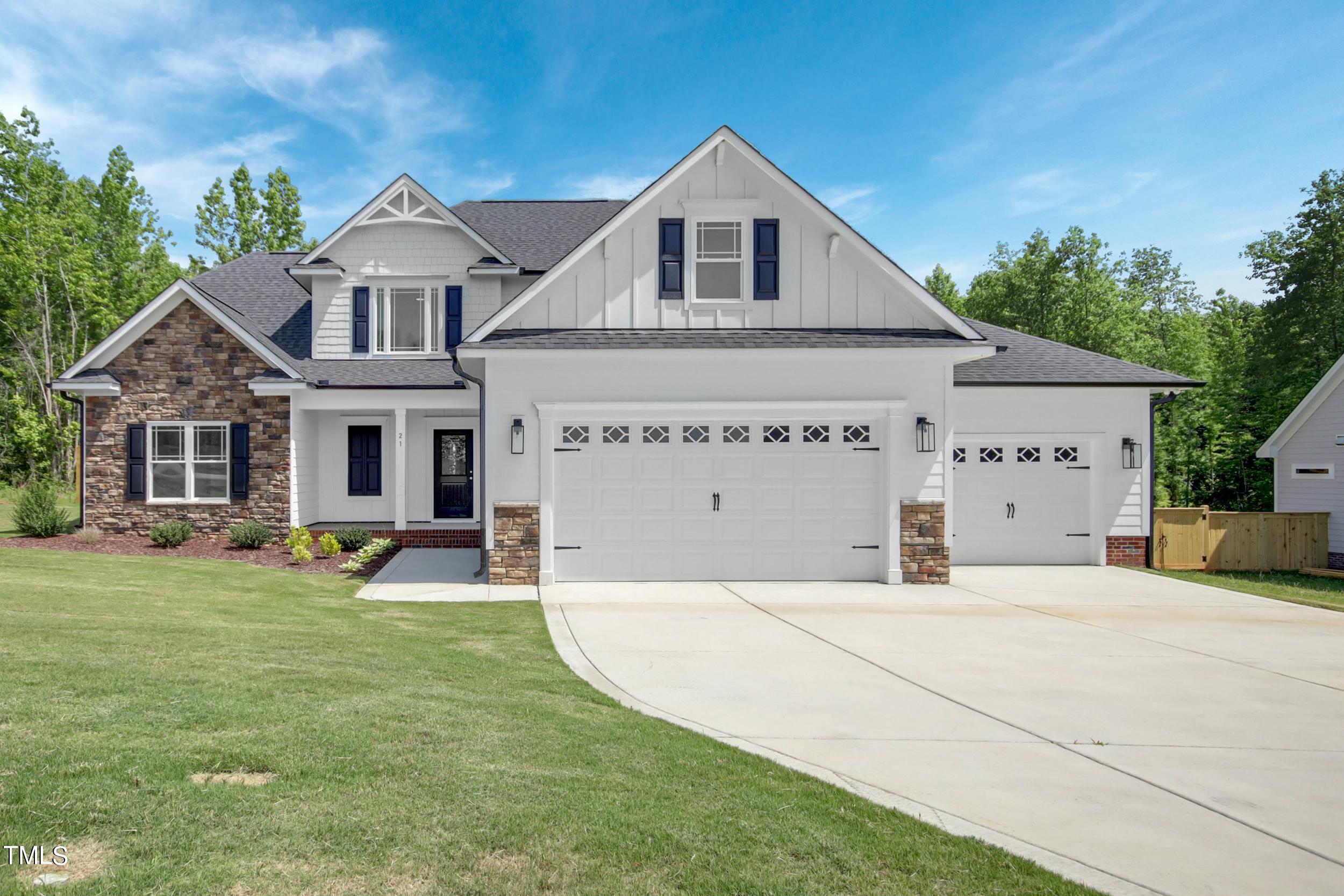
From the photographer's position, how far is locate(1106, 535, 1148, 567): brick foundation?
13.6m

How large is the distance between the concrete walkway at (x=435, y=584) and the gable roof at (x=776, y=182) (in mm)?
3962

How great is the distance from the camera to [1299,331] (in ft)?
90.1

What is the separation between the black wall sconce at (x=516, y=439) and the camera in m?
11.2

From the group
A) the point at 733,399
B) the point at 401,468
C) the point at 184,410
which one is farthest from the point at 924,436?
the point at 184,410

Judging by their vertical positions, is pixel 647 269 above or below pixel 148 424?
above

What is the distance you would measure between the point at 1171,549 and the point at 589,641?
1192cm

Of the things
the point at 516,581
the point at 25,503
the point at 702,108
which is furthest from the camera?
the point at 702,108

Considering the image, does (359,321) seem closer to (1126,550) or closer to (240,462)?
(240,462)

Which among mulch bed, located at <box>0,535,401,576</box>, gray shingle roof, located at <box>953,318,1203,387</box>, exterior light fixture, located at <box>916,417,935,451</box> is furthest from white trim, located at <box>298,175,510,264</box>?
gray shingle roof, located at <box>953,318,1203,387</box>

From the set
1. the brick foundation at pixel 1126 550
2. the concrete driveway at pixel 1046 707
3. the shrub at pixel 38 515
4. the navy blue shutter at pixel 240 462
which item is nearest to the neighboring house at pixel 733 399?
the concrete driveway at pixel 1046 707

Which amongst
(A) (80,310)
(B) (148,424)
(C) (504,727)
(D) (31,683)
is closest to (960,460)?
(C) (504,727)

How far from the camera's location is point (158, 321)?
15.1 m

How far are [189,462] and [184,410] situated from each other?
1.10 m

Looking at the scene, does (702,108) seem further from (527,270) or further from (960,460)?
(960,460)
